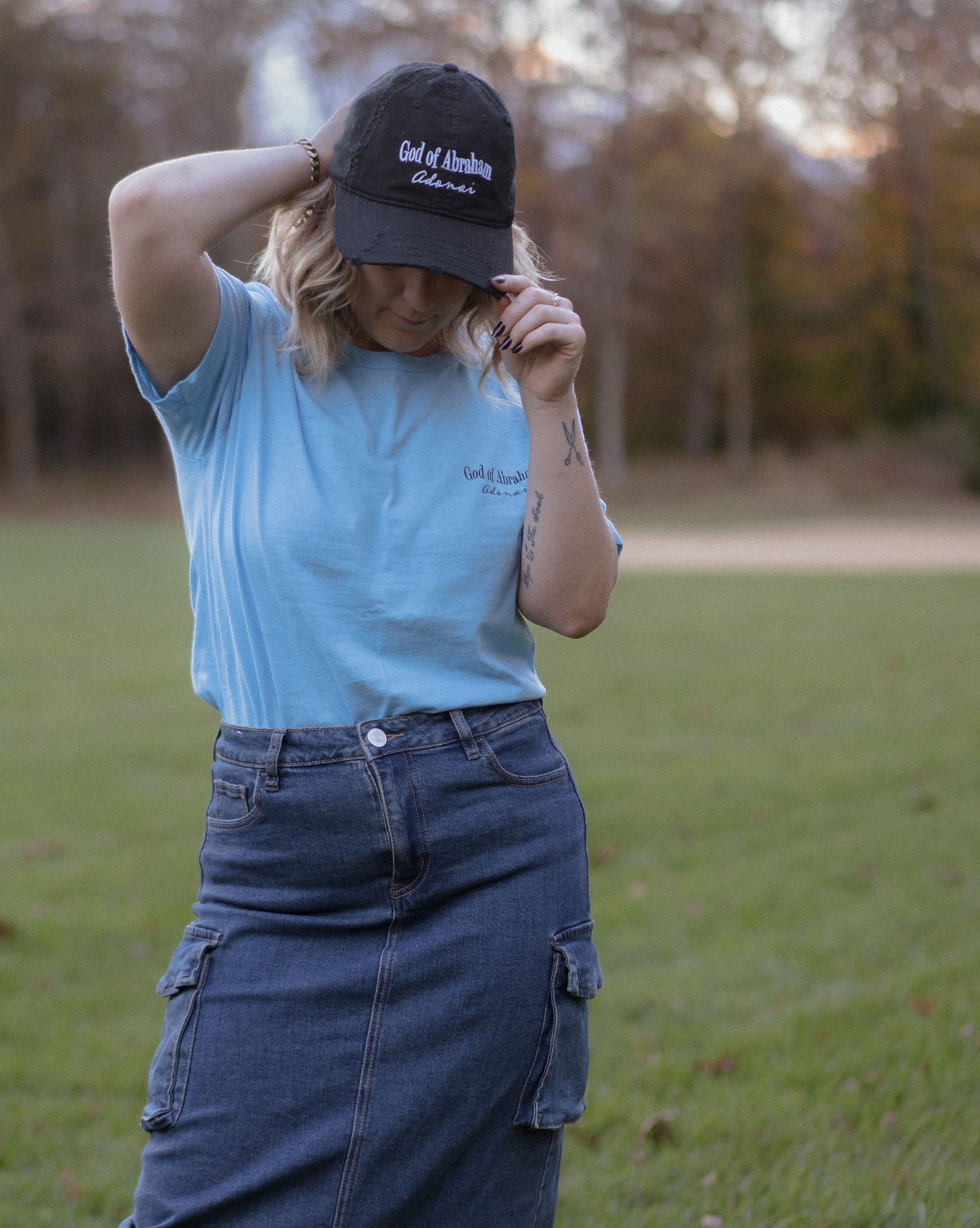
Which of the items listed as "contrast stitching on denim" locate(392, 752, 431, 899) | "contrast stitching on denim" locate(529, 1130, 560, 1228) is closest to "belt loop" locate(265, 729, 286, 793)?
"contrast stitching on denim" locate(392, 752, 431, 899)

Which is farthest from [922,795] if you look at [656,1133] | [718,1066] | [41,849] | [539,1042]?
[539,1042]

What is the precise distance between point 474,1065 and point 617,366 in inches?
1382

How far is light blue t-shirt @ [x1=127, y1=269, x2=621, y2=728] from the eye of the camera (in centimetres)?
189

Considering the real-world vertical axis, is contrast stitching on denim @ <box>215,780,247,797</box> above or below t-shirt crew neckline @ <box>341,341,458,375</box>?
below

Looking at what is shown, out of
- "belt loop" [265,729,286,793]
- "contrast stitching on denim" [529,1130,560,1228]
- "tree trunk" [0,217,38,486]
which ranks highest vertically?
"tree trunk" [0,217,38,486]

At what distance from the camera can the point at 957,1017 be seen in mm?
3863

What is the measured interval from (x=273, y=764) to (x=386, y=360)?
0.63 m

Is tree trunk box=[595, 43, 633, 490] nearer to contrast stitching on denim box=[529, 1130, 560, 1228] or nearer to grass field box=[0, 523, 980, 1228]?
grass field box=[0, 523, 980, 1228]

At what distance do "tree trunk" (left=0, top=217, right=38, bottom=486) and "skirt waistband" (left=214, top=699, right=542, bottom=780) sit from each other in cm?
3971

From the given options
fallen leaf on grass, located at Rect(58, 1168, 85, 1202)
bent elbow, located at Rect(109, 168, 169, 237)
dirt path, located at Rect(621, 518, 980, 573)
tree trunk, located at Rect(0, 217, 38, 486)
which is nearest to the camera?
bent elbow, located at Rect(109, 168, 169, 237)

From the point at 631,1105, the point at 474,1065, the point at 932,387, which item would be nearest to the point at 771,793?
the point at 631,1105

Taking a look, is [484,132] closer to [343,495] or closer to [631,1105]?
[343,495]

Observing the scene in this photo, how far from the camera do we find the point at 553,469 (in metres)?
1.97

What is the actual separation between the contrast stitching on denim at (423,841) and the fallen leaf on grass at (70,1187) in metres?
1.73
